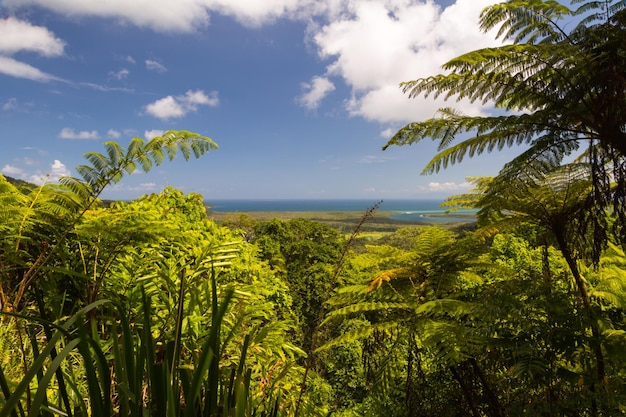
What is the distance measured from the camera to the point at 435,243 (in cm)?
342

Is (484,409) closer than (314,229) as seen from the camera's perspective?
Yes

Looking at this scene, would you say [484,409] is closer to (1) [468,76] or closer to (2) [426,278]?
(2) [426,278]

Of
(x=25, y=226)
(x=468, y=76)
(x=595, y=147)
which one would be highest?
(x=468, y=76)

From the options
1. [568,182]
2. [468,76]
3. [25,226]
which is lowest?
[25,226]

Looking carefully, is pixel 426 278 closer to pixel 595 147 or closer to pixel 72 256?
pixel 595 147

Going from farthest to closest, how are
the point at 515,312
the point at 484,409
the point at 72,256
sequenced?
the point at 484,409 → the point at 72,256 → the point at 515,312

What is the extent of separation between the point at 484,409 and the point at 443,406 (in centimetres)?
40

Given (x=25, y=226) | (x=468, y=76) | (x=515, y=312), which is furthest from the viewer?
(x=468, y=76)

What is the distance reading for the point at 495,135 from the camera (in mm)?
3545

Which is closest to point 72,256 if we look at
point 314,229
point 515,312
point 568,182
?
point 515,312

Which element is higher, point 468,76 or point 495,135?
point 468,76

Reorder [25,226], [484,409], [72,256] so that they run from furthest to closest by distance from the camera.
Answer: [484,409]
[72,256]
[25,226]

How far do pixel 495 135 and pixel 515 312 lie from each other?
2043 mm

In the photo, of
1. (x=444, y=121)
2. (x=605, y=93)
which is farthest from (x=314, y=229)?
(x=605, y=93)
